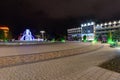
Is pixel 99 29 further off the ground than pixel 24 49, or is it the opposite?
pixel 99 29

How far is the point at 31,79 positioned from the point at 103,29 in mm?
122381

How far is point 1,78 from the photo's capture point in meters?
7.73

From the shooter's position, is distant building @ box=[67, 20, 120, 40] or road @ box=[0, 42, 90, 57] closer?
road @ box=[0, 42, 90, 57]

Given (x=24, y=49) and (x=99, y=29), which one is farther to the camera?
(x=99, y=29)

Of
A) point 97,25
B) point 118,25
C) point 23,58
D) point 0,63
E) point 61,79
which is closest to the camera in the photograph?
point 61,79

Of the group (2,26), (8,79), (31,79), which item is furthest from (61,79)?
(2,26)

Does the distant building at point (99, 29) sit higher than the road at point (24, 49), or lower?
higher

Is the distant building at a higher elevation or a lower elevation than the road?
higher

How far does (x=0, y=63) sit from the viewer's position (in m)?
10.9

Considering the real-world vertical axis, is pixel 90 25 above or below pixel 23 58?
above

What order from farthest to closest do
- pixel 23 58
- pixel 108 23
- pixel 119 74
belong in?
1. pixel 108 23
2. pixel 23 58
3. pixel 119 74

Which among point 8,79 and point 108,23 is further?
point 108,23

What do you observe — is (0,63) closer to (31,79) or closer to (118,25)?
(31,79)

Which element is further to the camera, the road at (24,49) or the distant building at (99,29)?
the distant building at (99,29)
